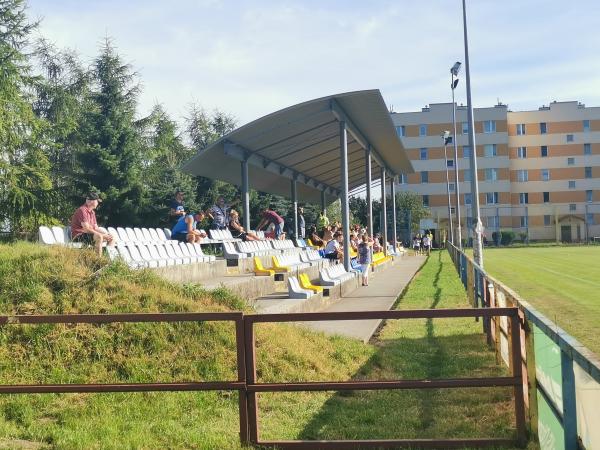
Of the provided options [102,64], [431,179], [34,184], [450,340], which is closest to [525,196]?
[431,179]

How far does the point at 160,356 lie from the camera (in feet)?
27.5

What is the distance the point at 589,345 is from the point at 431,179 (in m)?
85.4

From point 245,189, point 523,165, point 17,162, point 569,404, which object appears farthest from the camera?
point 523,165

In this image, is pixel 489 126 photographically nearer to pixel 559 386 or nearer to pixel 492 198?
pixel 492 198

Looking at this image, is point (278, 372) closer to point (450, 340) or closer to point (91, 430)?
point (91, 430)

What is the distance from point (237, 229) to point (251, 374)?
1942 centimetres

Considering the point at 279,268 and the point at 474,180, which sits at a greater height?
the point at 474,180

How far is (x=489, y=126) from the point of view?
94188mm

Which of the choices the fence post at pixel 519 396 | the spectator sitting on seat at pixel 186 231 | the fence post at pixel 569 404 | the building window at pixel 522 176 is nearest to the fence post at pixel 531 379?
the fence post at pixel 519 396

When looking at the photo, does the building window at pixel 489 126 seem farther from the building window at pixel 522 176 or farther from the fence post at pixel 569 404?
the fence post at pixel 569 404

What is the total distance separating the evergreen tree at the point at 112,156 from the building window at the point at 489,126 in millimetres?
63278

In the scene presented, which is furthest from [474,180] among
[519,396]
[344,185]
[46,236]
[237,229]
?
[519,396]

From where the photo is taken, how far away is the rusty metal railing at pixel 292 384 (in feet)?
18.6

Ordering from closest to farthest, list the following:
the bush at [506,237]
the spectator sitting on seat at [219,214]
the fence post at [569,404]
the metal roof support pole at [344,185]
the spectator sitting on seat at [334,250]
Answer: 1. the fence post at [569,404]
2. the metal roof support pole at [344,185]
3. the spectator sitting on seat at [219,214]
4. the spectator sitting on seat at [334,250]
5. the bush at [506,237]
